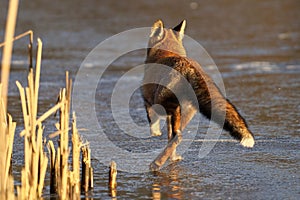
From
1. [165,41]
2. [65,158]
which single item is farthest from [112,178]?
[165,41]

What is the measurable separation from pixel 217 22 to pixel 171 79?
10.5m

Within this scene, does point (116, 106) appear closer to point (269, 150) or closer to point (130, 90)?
point (130, 90)

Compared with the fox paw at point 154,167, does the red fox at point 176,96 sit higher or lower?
higher

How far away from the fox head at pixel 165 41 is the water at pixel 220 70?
902 millimetres

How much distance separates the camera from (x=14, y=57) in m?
12.9

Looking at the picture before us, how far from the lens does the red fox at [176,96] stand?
18.5 ft

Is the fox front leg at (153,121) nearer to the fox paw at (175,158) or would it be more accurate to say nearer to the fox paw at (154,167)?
the fox paw at (175,158)

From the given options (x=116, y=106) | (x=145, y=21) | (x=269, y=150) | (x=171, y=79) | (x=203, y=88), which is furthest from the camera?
(x=145, y=21)

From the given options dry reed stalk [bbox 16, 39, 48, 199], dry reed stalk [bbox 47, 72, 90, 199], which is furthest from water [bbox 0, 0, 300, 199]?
dry reed stalk [bbox 16, 39, 48, 199]

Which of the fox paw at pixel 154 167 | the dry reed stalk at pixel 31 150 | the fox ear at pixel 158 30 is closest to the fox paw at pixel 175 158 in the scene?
the fox paw at pixel 154 167

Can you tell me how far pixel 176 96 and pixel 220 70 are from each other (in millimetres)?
5312

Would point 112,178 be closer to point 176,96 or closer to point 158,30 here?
point 176,96

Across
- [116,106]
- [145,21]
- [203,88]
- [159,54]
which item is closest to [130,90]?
[116,106]

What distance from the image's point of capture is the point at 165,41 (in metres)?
7.41
